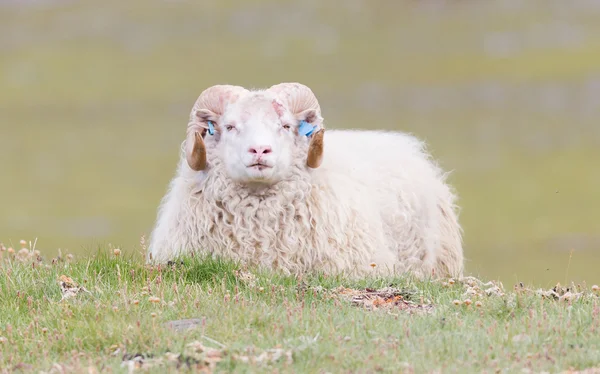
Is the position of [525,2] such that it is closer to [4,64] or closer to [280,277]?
[4,64]

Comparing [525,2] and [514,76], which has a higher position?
[525,2]

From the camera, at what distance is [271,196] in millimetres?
10586

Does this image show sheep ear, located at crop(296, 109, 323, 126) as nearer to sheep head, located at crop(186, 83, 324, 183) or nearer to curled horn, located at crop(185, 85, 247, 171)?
sheep head, located at crop(186, 83, 324, 183)

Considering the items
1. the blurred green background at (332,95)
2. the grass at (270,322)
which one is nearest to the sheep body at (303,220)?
the grass at (270,322)

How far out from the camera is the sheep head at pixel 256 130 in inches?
400

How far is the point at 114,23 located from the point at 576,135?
49.3 m

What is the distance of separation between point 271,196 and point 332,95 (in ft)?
258

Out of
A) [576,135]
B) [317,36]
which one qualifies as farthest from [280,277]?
[317,36]

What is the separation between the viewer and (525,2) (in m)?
110

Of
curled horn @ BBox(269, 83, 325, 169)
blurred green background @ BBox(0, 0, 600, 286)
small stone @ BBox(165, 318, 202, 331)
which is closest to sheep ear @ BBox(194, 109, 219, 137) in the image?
curled horn @ BBox(269, 83, 325, 169)

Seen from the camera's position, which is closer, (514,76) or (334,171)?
(334,171)

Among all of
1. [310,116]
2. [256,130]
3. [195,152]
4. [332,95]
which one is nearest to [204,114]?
[195,152]

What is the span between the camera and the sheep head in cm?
1017

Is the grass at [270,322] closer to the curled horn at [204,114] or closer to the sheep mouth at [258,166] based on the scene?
the sheep mouth at [258,166]
